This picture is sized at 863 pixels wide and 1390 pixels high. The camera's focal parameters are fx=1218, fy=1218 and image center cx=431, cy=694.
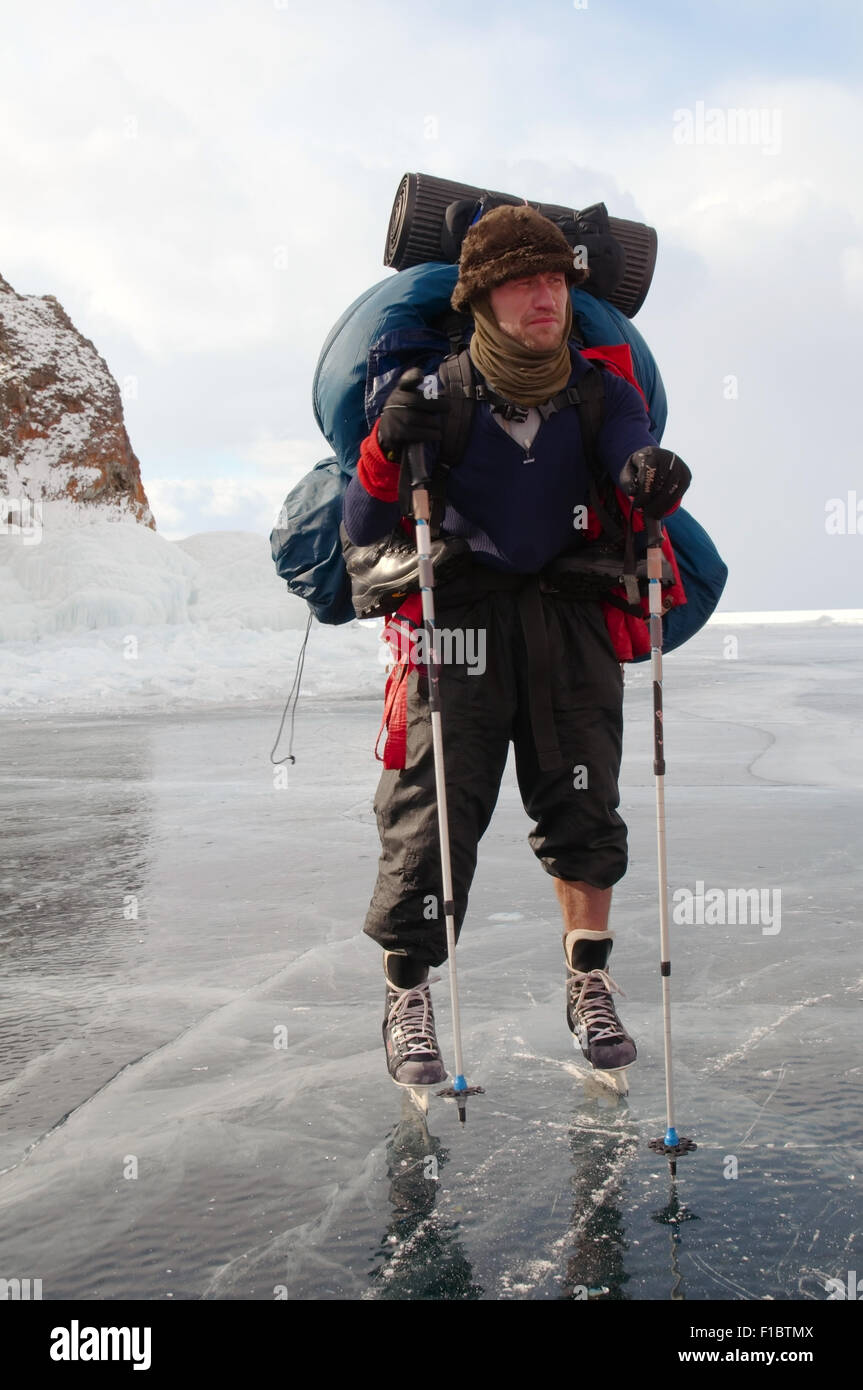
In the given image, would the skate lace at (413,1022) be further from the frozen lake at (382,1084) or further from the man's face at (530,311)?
the man's face at (530,311)

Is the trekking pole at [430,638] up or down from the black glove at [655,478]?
down

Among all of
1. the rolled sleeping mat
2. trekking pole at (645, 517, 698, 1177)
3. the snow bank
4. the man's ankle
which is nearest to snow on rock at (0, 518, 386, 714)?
the snow bank

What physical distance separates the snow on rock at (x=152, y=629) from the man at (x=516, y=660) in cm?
1188

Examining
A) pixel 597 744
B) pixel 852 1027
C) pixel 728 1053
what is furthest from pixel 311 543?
pixel 852 1027

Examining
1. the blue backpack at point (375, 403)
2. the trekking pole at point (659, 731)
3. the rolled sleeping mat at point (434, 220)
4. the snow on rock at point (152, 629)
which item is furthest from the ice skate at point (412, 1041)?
the snow on rock at point (152, 629)

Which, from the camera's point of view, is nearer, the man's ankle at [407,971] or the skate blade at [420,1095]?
the skate blade at [420,1095]

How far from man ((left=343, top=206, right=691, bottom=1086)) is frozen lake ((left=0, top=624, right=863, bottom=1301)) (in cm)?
30

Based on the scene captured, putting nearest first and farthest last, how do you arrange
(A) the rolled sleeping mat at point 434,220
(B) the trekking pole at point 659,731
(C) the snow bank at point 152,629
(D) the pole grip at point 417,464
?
(B) the trekking pole at point 659,731, (D) the pole grip at point 417,464, (A) the rolled sleeping mat at point 434,220, (C) the snow bank at point 152,629

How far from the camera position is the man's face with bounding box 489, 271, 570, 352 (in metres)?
2.82

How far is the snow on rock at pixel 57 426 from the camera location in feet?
124

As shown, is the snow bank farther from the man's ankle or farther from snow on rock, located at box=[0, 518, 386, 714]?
the man's ankle
